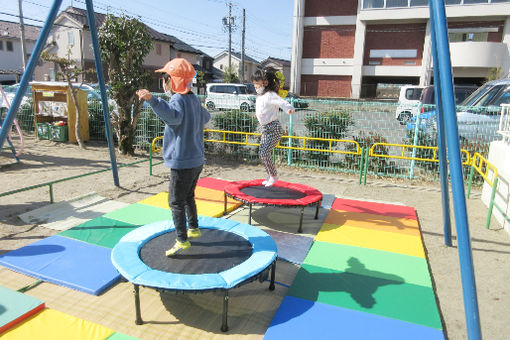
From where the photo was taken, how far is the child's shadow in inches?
116

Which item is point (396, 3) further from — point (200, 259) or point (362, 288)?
point (200, 259)

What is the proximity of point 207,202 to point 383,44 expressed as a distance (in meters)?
23.3

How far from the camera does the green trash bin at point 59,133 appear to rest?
10.2m

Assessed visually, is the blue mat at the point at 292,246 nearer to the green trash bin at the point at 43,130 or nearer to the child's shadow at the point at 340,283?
the child's shadow at the point at 340,283

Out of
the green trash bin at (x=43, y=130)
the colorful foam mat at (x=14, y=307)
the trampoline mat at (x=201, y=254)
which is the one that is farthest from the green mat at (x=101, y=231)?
the green trash bin at (x=43, y=130)

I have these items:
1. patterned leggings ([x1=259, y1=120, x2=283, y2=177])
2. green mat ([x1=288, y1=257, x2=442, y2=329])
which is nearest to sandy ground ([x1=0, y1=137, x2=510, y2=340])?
green mat ([x1=288, y1=257, x2=442, y2=329])

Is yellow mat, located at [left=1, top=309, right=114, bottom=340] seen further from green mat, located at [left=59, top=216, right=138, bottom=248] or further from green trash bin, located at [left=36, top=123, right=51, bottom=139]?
green trash bin, located at [left=36, top=123, right=51, bottom=139]

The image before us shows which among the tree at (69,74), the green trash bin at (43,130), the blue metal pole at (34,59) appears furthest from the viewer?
the green trash bin at (43,130)

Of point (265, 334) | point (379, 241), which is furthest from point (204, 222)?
point (379, 241)

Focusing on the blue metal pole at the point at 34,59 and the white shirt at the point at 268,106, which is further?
the white shirt at the point at 268,106

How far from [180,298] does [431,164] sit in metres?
6.15

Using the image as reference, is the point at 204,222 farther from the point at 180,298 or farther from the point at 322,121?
the point at 322,121

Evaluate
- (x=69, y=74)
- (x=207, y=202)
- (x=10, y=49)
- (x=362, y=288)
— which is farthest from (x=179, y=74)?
(x=10, y=49)

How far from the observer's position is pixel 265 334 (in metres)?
2.52
